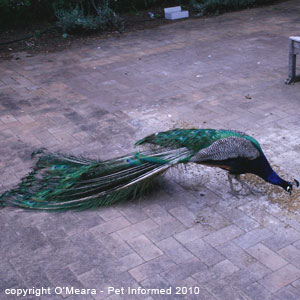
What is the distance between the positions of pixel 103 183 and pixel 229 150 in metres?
1.26

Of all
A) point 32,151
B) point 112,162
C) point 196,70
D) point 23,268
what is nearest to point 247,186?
point 112,162

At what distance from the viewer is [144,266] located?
3846 mm

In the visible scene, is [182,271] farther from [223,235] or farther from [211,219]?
[211,219]

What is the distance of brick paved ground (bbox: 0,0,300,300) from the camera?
378 cm

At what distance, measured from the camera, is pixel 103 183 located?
4.53m

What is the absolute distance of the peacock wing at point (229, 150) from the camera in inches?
172

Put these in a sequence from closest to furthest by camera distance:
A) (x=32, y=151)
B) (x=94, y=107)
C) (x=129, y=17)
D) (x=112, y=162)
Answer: (x=112, y=162)
(x=32, y=151)
(x=94, y=107)
(x=129, y=17)

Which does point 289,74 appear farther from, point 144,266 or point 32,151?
point 144,266

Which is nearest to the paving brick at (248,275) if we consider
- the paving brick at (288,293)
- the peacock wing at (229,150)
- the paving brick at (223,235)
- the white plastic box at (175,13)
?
the paving brick at (288,293)

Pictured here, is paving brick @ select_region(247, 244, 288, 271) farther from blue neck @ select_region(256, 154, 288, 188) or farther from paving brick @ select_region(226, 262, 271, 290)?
blue neck @ select_region(256, 154, 288, 188)

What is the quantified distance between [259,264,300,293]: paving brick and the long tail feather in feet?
4.49

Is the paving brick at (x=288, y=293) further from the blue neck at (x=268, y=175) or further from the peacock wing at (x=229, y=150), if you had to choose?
the peacock wing at (x=229, y=150)

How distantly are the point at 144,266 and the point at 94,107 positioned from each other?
12.2 feet

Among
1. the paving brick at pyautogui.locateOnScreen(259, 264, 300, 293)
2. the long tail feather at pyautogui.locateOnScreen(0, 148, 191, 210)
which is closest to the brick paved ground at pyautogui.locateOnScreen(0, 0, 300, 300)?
the paving brick at pyautogui.locateOnScreen(259, 264, 300, 293)
